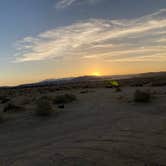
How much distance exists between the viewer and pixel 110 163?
19.6 ft

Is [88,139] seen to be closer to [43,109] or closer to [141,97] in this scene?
[43,109]

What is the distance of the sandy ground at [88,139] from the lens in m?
6.36

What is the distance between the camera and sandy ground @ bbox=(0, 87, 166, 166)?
636 cm

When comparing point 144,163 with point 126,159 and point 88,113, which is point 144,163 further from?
point 88,113

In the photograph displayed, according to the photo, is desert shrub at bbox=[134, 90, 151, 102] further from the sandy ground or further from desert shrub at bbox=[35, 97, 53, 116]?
desert shrub at bbox=[35, 97, 53, 116]

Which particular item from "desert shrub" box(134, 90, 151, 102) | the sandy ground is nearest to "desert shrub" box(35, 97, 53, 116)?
the sandy ground

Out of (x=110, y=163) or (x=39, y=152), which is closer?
(x=110, y=163)

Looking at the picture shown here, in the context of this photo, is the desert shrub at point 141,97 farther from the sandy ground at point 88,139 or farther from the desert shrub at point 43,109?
the desert shrub at point 43,109

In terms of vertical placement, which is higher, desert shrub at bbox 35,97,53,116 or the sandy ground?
desert shrub at bbox 35,97,53,116

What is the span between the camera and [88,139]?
324 inches

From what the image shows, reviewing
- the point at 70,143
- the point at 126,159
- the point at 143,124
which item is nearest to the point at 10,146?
the point at 70,143

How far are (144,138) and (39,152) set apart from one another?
359 cm

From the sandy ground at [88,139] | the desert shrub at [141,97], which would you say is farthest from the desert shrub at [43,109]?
the desert shrub at [141,97]

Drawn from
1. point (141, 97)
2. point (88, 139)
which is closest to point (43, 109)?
point (88, 139)
